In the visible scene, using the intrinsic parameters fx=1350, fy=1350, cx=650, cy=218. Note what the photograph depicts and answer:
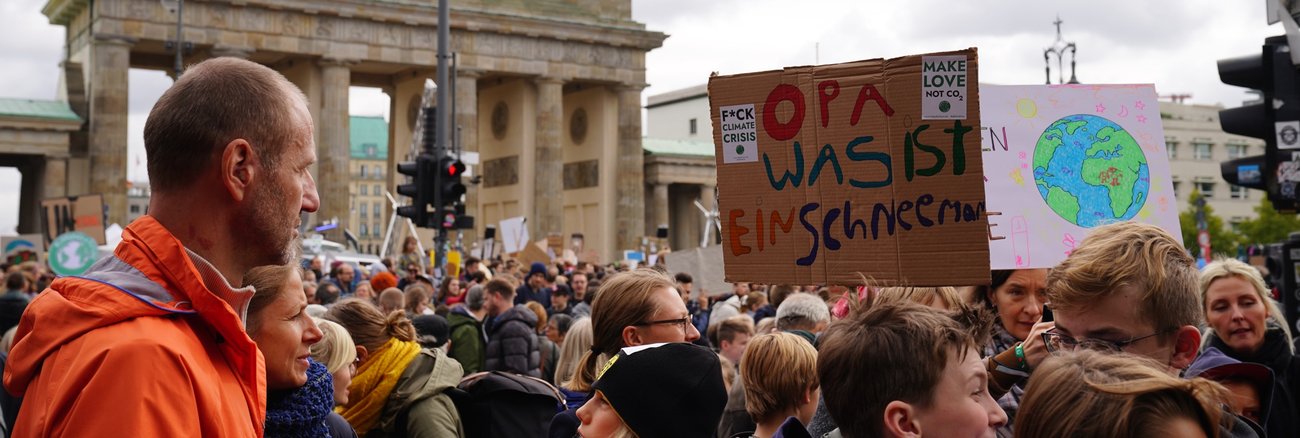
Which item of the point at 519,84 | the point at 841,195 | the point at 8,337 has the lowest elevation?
the point at 8,337

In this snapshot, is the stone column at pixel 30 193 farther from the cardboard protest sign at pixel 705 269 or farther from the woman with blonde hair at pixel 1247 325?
the woman with blonde hair at pixel 1247 325

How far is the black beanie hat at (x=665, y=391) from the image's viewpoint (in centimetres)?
348

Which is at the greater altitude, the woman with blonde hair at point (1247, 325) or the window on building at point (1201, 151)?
the window on building at point (1201, 151)

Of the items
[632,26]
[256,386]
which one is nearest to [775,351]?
[256,386]

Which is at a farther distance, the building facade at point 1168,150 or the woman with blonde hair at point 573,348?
the building facade at point 1168,150

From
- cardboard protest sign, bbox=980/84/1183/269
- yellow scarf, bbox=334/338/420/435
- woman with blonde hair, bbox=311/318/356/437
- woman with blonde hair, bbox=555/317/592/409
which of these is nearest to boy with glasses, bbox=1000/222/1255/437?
cardboard protest sign, bbox=980/84/1183/269

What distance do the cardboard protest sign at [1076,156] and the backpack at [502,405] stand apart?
2087 mm

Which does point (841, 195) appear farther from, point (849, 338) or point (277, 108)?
point (277, 108)

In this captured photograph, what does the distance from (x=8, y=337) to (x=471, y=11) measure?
5153 centimetres

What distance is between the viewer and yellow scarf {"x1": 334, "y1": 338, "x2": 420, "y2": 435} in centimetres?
525

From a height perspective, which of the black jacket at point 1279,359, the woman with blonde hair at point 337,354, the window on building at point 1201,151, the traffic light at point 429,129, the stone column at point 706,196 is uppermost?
the window on building at point 1201,151

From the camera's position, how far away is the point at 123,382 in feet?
6.71

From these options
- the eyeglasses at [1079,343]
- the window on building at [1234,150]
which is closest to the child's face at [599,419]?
the eyeglasses at [1079,343]

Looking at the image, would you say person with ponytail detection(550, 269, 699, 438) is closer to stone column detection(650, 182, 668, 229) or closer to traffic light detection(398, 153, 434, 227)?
traffic light detection(398, 153, 434, 227)
